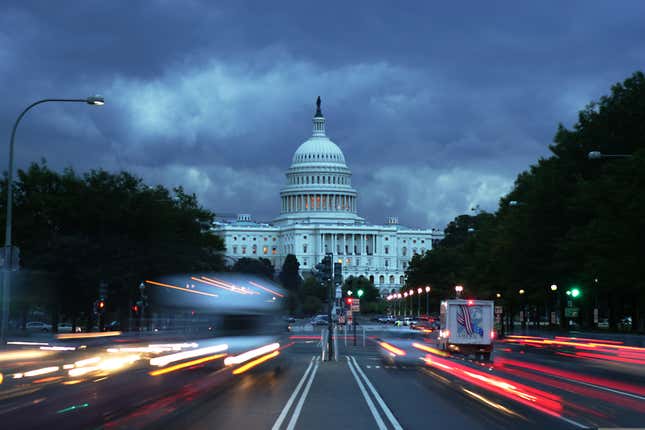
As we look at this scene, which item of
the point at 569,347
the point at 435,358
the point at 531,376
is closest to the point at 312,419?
the point at 531,376

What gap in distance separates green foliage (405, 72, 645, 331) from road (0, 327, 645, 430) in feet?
81.3

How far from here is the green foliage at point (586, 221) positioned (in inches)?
2638

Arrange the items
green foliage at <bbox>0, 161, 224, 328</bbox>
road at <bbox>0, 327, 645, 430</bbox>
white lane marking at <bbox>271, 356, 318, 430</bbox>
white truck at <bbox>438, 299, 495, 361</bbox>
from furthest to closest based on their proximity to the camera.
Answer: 1. green foliage at <bbox>0, 161, 224, 328</bbox>
2. white truck at <bbox>438, 299, 495, 361</bbox>
3. road at <bbox>0, 327, 645, 430</bbox>
4. white lane marking at <bbox>271, 356, 318, 430</bbox>

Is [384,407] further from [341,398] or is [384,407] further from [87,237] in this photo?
[87,237]

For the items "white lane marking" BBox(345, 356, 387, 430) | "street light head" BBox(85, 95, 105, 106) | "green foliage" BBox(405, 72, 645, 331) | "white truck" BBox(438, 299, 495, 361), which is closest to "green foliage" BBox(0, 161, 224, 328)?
"green foliage" BBox(405, 72, 645, 331)

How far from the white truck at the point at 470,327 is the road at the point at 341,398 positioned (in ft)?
26.1

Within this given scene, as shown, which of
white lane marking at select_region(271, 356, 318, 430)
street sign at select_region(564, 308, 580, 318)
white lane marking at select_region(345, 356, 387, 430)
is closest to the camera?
white lane marking at select_region(271, 356, 318, 430)

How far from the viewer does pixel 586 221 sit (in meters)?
86.0

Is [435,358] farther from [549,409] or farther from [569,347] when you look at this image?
[549,409]

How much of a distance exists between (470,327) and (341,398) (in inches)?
1041

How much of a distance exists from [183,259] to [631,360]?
165 ft

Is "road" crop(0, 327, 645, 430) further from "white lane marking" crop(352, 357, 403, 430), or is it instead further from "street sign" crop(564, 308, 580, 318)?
"street sign" crop(564, 308, 580, 318)

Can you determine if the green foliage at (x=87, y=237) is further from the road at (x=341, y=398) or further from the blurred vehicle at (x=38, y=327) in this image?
the road at (x=341, y=398)

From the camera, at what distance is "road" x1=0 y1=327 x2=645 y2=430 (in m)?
20.0
